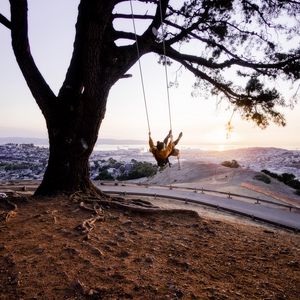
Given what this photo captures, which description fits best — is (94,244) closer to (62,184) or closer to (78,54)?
(62,184)

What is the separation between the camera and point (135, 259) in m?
Answer: 4.84

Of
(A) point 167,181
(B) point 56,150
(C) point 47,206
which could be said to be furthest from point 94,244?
(A) point 167,181

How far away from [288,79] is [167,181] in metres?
16.0

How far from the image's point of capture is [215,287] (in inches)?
162

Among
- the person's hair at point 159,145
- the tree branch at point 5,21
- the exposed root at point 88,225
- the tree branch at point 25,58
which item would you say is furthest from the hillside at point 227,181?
the tree branch at point 5,21

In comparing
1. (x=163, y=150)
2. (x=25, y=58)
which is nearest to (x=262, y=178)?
(x=163, y=150)

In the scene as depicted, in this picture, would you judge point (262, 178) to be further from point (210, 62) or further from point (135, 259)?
point (135, 259)

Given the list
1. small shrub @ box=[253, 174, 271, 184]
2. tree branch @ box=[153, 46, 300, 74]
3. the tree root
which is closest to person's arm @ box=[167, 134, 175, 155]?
tree branch @ box=[153, 46, 300, 74]

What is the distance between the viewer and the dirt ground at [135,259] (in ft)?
12.9

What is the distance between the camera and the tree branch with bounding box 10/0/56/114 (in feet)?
26.3

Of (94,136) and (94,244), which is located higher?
(94,136)

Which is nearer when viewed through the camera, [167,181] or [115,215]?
[115,215]

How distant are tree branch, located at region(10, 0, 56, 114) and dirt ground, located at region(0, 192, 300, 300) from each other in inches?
112

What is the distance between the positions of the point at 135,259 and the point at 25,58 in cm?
577
